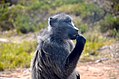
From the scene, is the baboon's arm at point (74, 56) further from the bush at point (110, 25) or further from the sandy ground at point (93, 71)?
the bush at point (110, 25)

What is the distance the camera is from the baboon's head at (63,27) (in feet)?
13.1

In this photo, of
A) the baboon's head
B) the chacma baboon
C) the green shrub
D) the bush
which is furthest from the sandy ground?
the bush

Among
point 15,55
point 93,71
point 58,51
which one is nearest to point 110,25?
point 15,55

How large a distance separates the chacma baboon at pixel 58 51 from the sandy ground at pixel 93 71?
1669 millimetres

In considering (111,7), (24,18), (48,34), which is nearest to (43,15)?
(24,18)

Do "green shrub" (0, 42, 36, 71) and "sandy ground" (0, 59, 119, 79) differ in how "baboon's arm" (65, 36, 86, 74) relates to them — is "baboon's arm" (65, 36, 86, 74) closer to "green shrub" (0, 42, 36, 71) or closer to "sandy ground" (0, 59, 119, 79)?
"sandy ground" (0, 59, 119, 79)

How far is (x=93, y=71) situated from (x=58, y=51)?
87.5 inches

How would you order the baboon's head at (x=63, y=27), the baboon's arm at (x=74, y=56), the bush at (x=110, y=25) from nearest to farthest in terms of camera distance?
the baboon's arm at (x=74, y=56) → the baboon's head at (x=63, y=27) → the bush at (x=110, y=25)

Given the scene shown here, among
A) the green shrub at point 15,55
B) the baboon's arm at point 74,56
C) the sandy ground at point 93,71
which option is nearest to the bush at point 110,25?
the green shrub at point 15,55

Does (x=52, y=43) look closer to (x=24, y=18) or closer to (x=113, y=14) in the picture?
(x=113, y=14)

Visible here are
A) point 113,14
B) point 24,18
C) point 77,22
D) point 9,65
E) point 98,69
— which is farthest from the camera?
point 24,18

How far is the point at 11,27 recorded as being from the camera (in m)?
11.7

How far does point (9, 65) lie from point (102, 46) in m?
2.05

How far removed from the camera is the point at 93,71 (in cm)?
607
